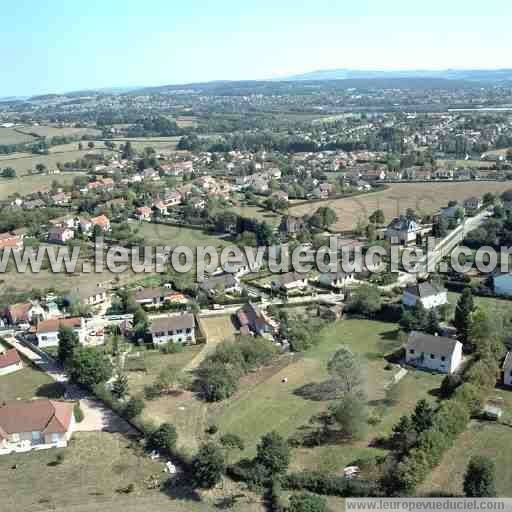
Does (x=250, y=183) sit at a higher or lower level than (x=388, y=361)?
higher

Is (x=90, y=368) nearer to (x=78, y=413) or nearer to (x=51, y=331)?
(x=78, y=413)

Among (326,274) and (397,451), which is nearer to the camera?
(397,451)

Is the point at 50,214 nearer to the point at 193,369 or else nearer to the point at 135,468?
the point at 193,369

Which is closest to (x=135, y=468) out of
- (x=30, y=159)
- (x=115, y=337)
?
(x=115, y=337)

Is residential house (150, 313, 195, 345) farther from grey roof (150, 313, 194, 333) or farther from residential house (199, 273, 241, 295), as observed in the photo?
residential house (199, 273, 241, 295)

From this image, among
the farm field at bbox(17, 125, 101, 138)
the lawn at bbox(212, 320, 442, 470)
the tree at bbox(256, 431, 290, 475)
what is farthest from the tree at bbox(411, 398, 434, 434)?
the farm field at bbox(17, 125, 101, 138)

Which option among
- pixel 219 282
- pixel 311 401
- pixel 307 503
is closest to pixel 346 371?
pixel 311 401
